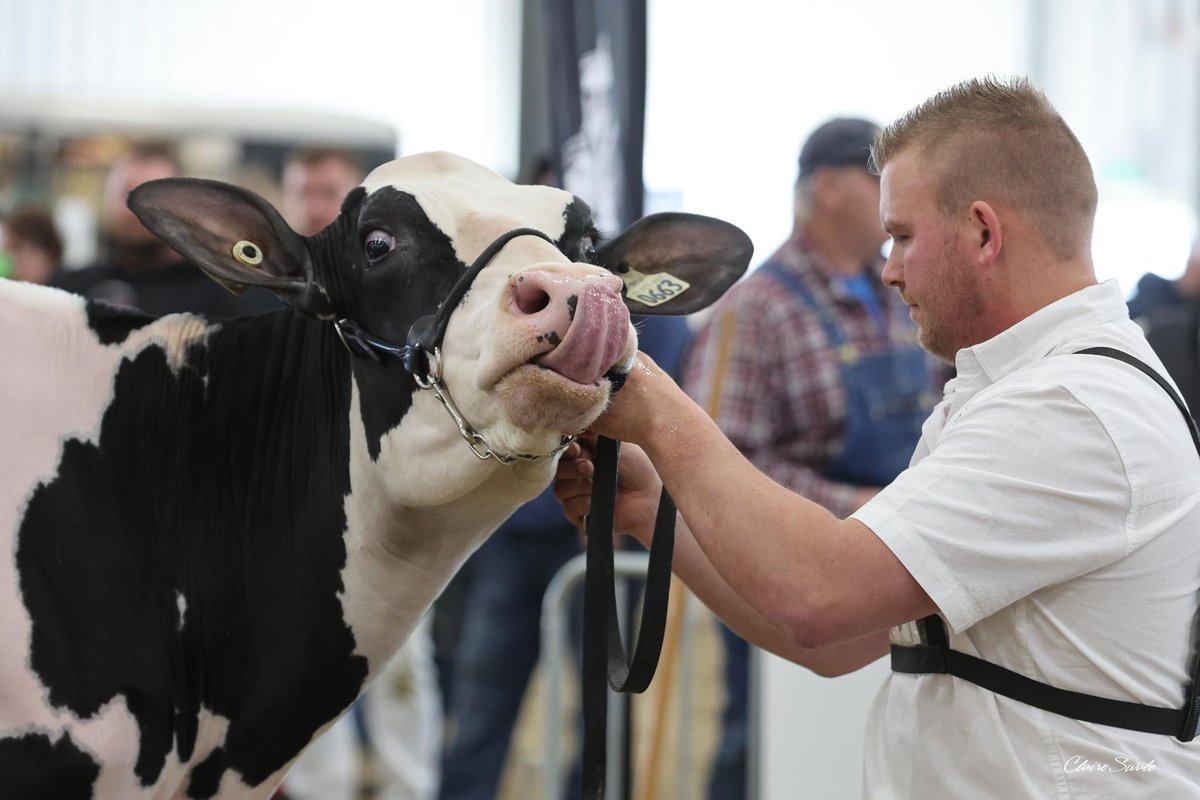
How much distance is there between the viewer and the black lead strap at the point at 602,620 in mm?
1985

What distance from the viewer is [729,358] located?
3604 millimetres

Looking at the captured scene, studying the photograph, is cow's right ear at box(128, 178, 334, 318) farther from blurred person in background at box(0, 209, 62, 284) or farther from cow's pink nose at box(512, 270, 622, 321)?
blurred person in background at box(0, 209, 62, 284)

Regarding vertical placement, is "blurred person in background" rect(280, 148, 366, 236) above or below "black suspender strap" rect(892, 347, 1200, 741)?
above

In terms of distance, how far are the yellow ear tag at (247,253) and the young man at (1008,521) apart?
0.63 m

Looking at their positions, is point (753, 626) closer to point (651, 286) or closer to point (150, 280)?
point (651, 286)

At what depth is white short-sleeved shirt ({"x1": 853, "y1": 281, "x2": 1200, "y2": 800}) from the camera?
5.64 feet

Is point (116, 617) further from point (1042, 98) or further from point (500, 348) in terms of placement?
point (1042, 98)

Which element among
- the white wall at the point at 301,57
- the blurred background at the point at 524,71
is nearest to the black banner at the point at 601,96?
the blurred background at the point at 524,71

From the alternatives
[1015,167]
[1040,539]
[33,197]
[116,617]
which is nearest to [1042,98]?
[1015,167]

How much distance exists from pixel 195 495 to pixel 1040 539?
4.01ft

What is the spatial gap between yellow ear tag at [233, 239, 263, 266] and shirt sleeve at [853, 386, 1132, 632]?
1027mm

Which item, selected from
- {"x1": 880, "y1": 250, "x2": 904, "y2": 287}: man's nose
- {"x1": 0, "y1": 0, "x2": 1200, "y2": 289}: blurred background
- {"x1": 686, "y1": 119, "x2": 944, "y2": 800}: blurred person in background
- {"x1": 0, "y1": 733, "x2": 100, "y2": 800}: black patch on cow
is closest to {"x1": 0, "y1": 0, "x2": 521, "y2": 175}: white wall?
{"x1": 0, "y1": 0, "x2": 1200, "y2": 289}: blurred background

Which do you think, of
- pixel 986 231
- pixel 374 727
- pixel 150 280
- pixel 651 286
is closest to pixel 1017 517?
pixel 986 231

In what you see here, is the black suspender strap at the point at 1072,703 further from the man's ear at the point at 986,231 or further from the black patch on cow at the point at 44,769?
the black patch on cow at the point at 44,769
